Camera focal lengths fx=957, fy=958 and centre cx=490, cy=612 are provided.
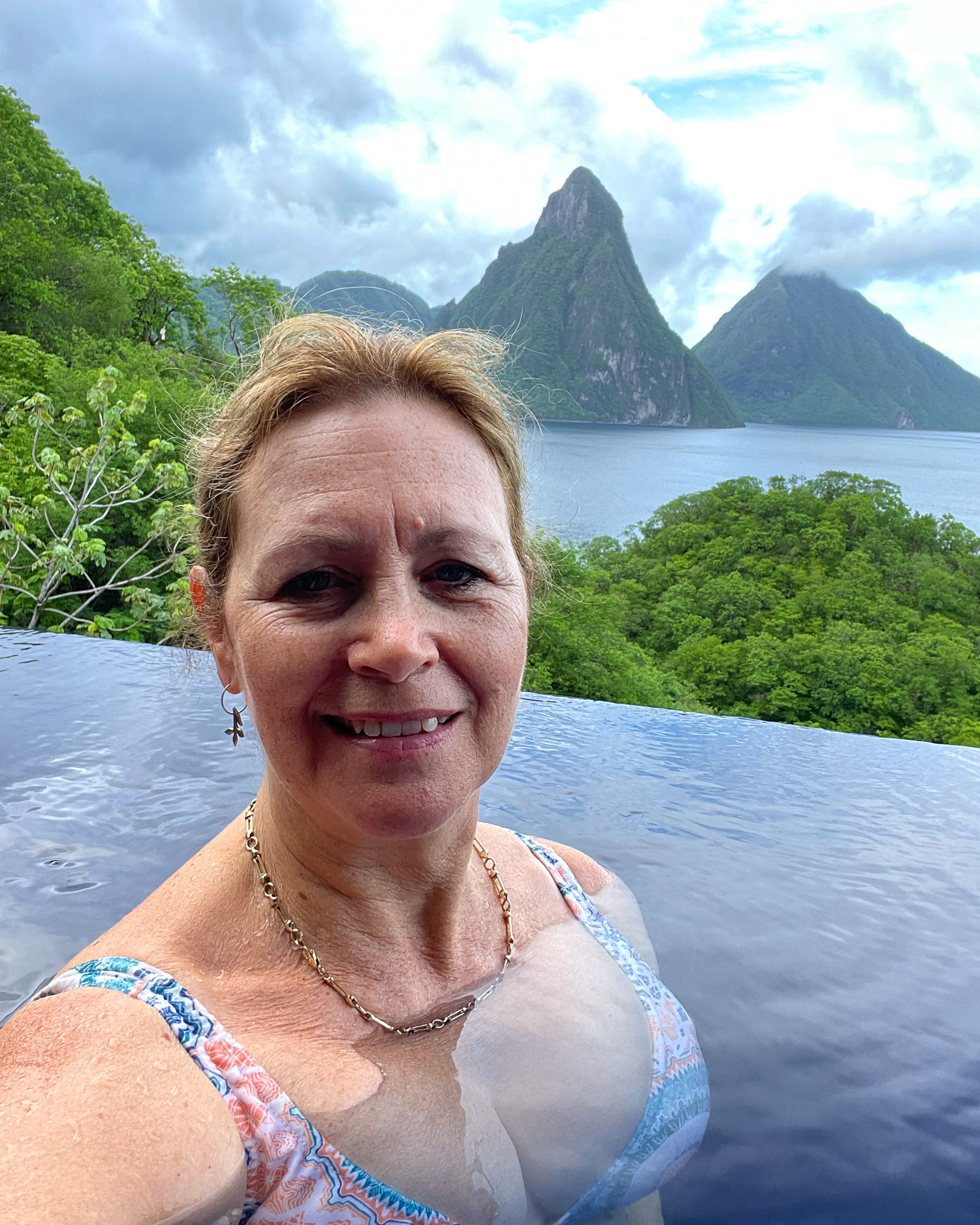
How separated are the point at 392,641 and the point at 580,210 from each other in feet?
163

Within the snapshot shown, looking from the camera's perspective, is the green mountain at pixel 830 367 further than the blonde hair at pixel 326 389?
Yes

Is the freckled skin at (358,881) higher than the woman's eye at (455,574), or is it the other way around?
the woman's eye at (455,574)

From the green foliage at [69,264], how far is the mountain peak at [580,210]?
70.7ft

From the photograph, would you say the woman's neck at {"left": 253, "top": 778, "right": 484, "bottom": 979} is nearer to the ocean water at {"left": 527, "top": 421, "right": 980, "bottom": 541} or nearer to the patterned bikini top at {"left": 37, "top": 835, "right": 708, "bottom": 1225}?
the patterned bikini top at {"left": 37, "top": 835, "right": 708, "bottom": 1225}

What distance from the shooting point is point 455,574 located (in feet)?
4.45

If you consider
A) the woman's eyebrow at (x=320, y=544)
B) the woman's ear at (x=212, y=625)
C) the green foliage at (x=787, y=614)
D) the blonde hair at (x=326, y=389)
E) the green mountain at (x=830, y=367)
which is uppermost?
the green mountain at (x=830, y=367)

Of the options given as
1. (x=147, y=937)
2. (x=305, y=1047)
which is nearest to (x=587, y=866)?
(x=305, y=1047)

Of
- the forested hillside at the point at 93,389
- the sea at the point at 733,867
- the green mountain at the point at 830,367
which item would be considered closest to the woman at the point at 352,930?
the sea at the point at 733,867

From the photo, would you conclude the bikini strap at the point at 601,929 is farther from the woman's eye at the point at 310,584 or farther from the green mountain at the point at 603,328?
the green mountain at the point at 603,328

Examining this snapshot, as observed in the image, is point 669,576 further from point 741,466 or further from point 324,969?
point 324,969

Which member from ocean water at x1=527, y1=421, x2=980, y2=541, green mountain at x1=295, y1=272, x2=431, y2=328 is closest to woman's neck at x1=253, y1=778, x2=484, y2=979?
green mountain at x1=295, y1=272, x2=431, y2=328

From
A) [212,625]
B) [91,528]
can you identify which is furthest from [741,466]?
[212,625]

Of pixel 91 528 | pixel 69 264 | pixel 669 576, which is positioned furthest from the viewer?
pixel 69 264

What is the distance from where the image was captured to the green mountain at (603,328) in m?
Result: 24.9
